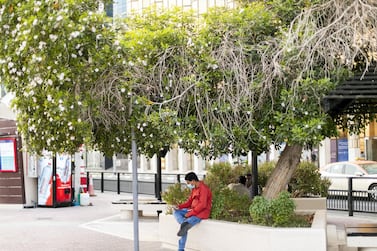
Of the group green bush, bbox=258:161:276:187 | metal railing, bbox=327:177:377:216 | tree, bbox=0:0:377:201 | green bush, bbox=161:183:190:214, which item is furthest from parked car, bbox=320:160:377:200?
tree, bbox=0:0:377:201

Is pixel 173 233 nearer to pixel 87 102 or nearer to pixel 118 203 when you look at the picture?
pixel 87 102

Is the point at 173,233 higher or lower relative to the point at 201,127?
lower

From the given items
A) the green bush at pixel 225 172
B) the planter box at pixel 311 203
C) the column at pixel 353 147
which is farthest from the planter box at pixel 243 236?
the column at pixel 353 147

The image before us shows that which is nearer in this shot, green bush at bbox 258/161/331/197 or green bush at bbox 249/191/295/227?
green bush at bbox 249/191/295/227

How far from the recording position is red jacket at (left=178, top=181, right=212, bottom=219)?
10.7 metres

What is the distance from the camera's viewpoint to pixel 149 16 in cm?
1016

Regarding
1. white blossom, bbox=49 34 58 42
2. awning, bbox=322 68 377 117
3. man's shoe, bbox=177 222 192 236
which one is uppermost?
white blossom, bbox=49 34 58 42

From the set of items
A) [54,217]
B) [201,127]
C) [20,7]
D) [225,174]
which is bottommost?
[54,217]

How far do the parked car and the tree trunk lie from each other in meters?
9.39

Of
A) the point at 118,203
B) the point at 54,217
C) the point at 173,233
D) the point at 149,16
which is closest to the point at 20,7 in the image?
the point at 149,16

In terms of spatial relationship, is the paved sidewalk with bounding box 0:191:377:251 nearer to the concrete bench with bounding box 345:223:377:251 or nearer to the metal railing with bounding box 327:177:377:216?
the metal railing with bounding box 327:177:377:216

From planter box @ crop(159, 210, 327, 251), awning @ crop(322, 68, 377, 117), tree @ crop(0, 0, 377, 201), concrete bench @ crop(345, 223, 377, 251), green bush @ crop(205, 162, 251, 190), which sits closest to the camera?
tree @ crop(0, 0, 377, 201)

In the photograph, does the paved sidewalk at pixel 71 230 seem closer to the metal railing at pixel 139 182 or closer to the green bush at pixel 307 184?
the green bush at pixel 307 184

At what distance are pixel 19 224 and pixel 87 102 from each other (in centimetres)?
894
